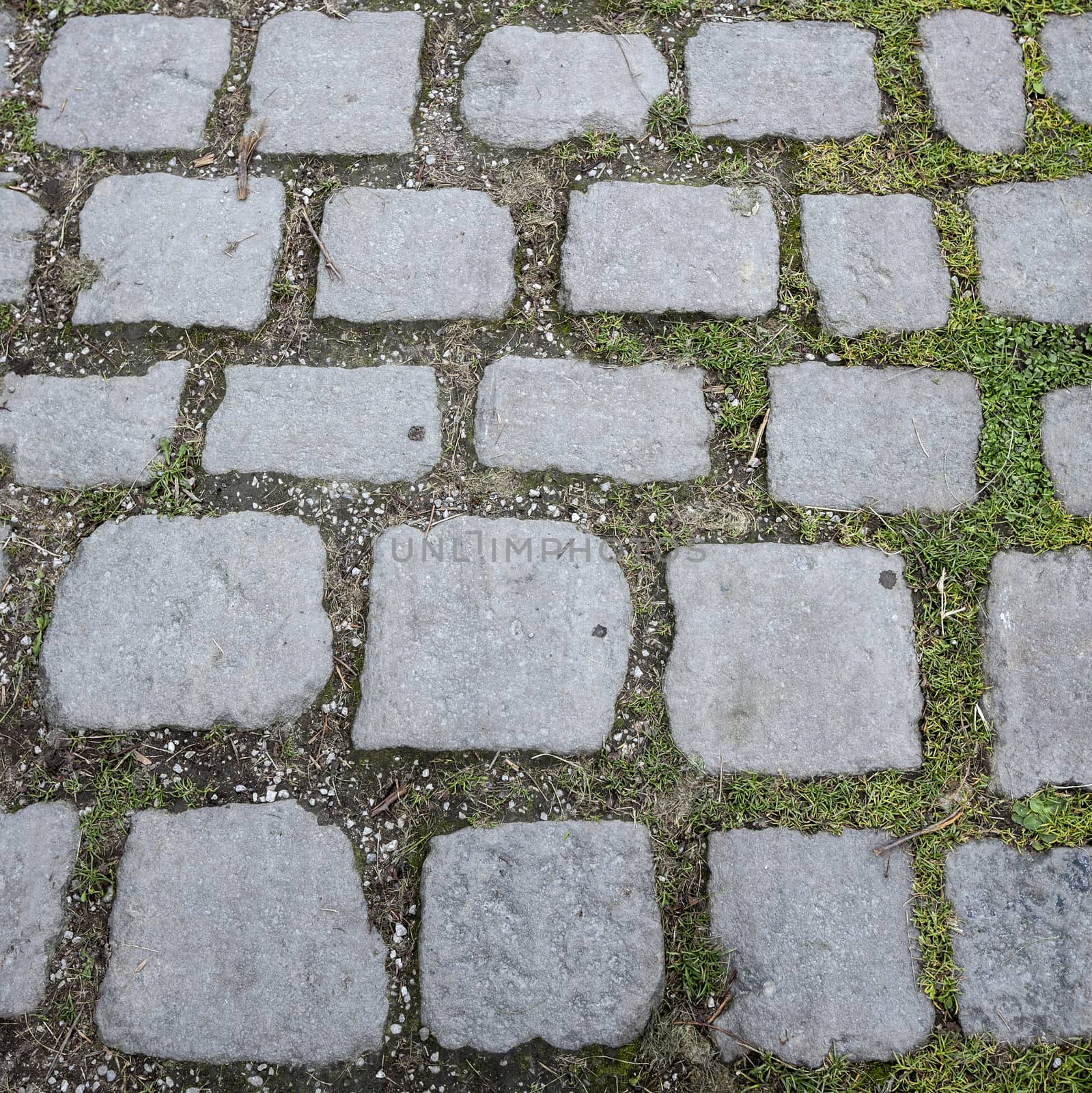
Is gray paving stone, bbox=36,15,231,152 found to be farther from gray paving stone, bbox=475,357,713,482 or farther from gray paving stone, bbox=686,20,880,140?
gray paving stone, bbox=686,20,880,140

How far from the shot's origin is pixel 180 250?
2.29m

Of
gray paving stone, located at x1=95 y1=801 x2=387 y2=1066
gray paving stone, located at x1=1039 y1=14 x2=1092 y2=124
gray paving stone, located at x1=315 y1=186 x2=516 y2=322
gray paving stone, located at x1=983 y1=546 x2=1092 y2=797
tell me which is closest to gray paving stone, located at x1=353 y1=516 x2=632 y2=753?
gray paving stone, located at x1=95 y1=801 x2=387 y2=1066

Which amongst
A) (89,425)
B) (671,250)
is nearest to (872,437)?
(671,250)

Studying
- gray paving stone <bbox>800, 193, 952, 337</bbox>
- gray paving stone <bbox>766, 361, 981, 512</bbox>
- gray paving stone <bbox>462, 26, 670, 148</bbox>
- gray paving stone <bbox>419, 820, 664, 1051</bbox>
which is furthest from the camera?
gray paving stone <bbox>462, 26, 670, 148</bbox>

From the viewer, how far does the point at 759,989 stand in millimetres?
1821

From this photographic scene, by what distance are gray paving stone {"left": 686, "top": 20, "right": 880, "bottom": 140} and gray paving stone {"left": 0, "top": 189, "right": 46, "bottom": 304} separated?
1900mm

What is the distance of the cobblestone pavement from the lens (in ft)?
6.01

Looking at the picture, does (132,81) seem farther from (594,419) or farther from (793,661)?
(793,661)

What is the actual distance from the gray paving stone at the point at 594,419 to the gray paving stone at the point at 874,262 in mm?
460

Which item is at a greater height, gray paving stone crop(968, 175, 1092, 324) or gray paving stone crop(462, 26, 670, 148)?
gray paving stone crop(462, 26, 670, 148)

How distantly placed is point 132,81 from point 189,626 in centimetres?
168

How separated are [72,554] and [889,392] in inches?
83.9

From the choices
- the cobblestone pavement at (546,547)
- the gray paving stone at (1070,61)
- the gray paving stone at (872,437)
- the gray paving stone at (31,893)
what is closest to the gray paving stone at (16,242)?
the cobblestone pavement at (546,547)

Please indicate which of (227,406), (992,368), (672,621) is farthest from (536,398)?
(992,368)
